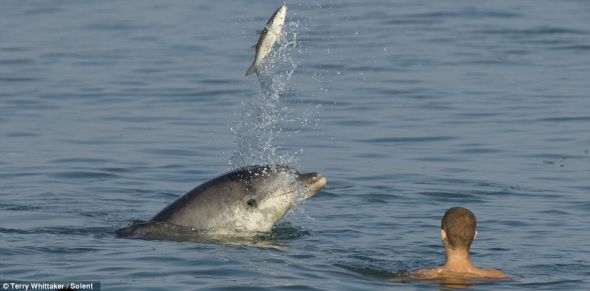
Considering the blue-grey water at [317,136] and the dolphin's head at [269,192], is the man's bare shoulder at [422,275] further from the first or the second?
the dolphin's head at [269,192]

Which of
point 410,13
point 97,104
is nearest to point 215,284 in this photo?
point 97,104

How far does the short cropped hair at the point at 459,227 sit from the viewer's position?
11.5 metres

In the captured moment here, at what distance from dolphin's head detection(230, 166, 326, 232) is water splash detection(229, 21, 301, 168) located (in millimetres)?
1603

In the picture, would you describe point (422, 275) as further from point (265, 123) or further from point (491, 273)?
point (265, 123)

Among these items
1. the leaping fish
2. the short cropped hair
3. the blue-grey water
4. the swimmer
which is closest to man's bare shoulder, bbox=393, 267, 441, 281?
the swimmer

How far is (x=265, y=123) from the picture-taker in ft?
69.1

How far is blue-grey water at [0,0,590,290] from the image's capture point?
12.6 meters

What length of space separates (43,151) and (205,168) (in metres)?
2.40

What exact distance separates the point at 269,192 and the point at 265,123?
809cm

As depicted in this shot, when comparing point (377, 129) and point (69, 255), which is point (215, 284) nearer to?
point (69, 255)

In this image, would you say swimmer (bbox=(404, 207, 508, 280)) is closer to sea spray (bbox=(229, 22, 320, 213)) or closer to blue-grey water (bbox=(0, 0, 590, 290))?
blue-grey water (bbox=(0, 0, 590, 290))

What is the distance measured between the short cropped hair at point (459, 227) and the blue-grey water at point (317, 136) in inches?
15.1

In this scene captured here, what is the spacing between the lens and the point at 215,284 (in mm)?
11445

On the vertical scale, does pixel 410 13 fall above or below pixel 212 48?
above
